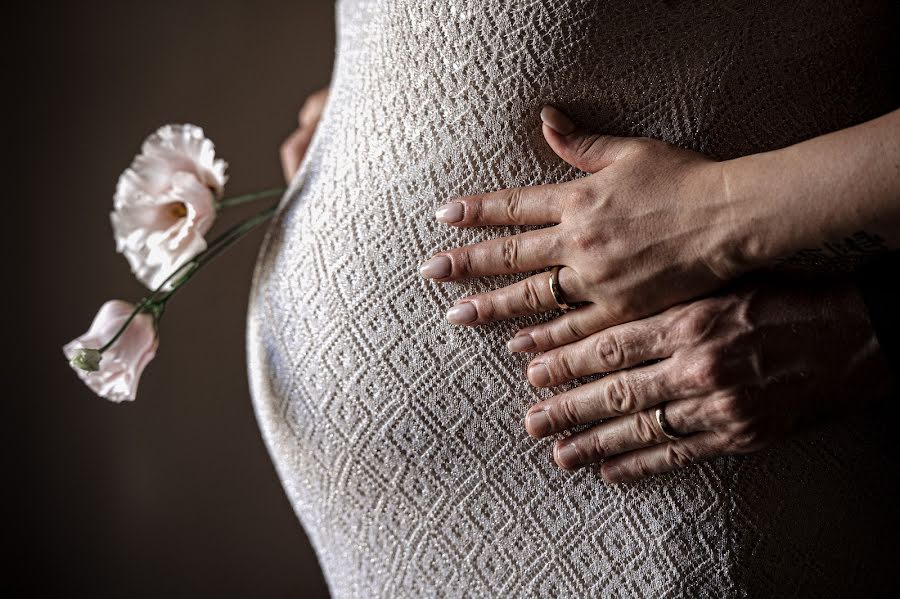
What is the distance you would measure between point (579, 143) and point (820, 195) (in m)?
0.17

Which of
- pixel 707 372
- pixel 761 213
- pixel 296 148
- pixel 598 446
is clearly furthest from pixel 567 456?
pixel 296 148

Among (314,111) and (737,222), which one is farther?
(314,111)

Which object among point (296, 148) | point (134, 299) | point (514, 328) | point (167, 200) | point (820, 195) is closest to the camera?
point (820, 195)

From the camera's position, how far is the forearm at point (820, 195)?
465 mm

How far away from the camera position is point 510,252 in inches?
22.1

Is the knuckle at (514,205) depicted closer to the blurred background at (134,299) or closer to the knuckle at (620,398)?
the knuckle at (620,398)

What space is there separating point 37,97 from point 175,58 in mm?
261

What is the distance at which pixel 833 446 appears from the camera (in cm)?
58

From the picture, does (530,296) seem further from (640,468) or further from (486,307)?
(640,468)

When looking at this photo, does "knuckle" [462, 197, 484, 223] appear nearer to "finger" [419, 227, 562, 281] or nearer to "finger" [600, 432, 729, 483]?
"finger" [419, 227, 562, 281]

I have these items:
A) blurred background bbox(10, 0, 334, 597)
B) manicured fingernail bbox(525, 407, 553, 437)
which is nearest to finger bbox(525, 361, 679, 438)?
manicured fingernail bbox(525, 407, 553, 437)

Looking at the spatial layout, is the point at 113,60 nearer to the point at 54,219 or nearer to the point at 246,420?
the point at 54,219

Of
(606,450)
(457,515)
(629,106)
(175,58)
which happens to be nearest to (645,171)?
(629,106)

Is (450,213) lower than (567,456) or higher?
higher
